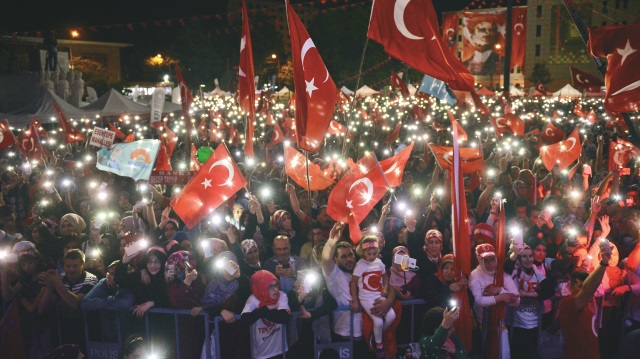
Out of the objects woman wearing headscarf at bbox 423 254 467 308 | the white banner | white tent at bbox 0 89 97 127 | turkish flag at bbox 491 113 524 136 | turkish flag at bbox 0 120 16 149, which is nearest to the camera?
woman wearing headscarf at bbox 423 254 467 308

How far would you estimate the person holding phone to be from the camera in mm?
4301

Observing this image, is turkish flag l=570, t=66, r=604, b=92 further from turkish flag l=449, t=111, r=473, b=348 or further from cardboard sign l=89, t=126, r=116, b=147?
cardboard sign l=89, t=126, r=116, b=147

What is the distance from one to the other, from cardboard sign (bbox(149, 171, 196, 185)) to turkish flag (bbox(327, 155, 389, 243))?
84.2 inches

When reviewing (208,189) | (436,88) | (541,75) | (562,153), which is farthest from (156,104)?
(541,75)

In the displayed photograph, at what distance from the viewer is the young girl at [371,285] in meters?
5.22

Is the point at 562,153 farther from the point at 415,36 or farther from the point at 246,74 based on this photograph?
the point at 246,74

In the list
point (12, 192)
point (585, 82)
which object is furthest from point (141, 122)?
point (585, 82)

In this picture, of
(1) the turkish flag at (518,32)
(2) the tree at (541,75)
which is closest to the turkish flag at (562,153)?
(1) the turkish flag at (518,32)

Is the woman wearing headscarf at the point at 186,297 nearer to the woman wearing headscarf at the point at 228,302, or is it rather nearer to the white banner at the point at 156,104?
the woman wearing headscarf at the point at 228,302

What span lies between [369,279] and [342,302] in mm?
356

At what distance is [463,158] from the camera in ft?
29.1

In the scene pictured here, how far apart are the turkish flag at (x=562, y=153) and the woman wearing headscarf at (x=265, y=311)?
746cm

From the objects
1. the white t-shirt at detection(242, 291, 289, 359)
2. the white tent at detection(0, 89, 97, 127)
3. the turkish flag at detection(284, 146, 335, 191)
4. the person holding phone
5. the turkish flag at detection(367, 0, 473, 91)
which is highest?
the turkish flag at detection(367, 0, 473, 91)

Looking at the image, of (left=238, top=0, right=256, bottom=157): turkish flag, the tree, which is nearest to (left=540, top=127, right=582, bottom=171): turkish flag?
(left=238, top=0, right=256, bottom=157): turkish flag
